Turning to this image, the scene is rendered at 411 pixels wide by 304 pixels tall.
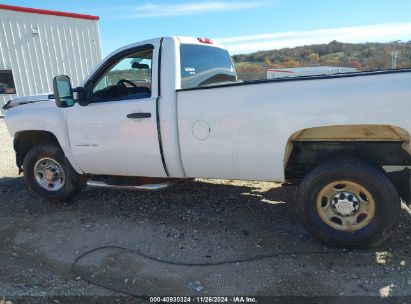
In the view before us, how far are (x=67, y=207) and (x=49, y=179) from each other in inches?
17.4

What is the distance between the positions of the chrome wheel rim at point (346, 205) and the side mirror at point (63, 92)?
116 inches

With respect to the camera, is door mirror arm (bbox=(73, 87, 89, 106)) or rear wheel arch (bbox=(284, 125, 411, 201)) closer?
rear wheel arch (bbox=(284, 125, 411, 201))

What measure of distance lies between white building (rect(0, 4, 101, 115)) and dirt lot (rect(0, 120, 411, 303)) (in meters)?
12.1

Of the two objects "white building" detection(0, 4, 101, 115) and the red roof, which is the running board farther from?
the red roof

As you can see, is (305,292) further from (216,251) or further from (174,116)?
(174,116)

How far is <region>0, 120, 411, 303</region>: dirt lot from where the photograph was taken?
125 inches

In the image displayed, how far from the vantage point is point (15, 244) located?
4.17 meters

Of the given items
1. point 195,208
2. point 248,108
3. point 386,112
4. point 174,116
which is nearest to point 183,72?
point 174,116

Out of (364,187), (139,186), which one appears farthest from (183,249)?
(364,187)

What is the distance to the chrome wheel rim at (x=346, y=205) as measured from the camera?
3471 millimetres

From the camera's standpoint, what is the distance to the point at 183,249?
385cm

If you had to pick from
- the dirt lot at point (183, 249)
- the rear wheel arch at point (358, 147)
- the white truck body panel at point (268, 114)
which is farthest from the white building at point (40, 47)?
the rear wheel arch at point (358, 147)

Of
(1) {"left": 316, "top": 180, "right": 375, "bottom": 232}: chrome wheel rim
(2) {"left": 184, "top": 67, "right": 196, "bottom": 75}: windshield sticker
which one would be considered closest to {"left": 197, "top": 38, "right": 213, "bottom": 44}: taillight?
(2) {"left": 184, "top": 67, "right": 196, "bottom": 75}: windshield sticker

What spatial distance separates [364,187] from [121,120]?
102 inches
